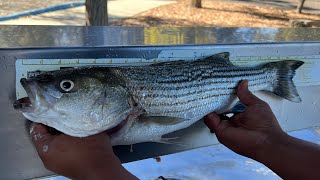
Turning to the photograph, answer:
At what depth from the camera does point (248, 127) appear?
169 cm

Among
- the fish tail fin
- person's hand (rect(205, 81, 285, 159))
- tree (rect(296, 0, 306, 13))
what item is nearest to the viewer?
person's hand (rect(205, 81, 285, 159))

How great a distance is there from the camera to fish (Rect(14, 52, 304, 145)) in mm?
1308

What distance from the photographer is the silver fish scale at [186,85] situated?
150 cm

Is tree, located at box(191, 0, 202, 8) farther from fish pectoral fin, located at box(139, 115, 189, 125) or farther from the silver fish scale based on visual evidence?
fish pectoral fin, located at box(139, 115, 189, 125)

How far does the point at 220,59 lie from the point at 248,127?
12.1 inches

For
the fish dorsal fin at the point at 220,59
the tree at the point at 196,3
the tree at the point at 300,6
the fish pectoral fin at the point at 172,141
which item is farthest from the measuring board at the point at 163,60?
the tree at the point at 300,6

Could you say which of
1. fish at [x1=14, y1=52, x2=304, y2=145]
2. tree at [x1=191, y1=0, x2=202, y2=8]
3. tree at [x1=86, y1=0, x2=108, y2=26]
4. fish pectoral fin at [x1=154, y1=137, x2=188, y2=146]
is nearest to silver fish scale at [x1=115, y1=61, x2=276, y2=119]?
fish at [x1=14, y1=52, x2=304, y2=145]

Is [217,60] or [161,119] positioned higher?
[217,60]

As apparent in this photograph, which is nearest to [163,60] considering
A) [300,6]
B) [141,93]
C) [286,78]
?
[141,93]

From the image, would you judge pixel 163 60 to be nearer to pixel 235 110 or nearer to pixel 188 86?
pixel 188 86

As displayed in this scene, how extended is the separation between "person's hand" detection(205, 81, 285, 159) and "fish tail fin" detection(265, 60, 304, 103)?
8.6 inches

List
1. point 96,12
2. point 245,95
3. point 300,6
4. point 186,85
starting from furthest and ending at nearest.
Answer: point 300,6, point 96,12, point 245,95, point 186,85

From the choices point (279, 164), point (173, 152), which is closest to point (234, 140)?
point (279, 164)

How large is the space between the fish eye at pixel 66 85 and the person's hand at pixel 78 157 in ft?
0.50
